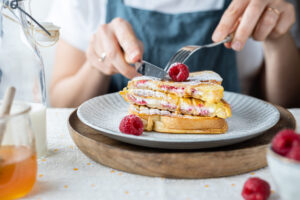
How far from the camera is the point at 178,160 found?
0.73 meters

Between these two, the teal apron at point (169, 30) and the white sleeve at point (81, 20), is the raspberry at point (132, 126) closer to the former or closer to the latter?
the teal apron at point (169, 30)

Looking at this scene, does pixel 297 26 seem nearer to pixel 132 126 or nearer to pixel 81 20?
pixel 81 20

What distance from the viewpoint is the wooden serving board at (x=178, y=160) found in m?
0.73

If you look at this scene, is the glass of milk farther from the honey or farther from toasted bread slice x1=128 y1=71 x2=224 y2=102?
toasted bread slice x1=128 y1=71 x2=224 y2=102

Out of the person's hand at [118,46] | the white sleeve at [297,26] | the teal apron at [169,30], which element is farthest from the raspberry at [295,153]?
the white sleeve at [297,26]

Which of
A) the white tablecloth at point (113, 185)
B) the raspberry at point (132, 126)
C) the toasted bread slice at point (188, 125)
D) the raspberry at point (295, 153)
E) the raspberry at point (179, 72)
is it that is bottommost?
the white tablecloth at point (113, 185)

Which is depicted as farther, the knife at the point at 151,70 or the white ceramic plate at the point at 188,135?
the knife at the point at 151,70

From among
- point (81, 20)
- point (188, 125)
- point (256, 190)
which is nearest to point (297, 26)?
point (81, 20)

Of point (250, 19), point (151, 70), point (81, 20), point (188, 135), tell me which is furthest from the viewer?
point (81, 20)

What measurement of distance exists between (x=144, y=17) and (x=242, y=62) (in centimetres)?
72

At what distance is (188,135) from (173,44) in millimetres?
992

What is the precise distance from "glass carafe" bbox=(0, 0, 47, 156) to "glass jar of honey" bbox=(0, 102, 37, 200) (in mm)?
186

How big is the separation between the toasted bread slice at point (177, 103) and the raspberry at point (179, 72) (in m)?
0.07

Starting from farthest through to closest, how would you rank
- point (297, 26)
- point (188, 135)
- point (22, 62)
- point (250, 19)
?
point (297, 26), point (250, 19), point (188, 135), point (22, 62)
